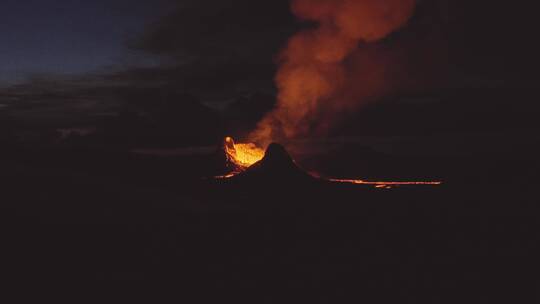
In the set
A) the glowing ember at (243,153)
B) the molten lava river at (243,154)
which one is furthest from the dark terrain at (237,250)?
the glowing ember at (243,153)

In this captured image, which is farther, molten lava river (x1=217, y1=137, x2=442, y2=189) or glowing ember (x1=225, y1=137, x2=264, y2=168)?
glowing ember (x1=225, y1=137, x2=264, y2=168)

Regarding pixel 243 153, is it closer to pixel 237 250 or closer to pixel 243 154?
pixel 243 154

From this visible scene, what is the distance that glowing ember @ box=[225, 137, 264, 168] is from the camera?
6038 cm

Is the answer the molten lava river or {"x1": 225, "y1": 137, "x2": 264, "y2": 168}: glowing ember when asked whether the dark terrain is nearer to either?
the molten lava river

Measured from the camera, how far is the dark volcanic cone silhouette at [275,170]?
49.3 m

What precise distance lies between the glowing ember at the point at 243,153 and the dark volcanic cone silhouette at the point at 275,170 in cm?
858

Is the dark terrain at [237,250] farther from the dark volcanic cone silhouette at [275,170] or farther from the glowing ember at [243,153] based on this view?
the glowing ember at [243,153]

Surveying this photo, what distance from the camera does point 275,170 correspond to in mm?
49781

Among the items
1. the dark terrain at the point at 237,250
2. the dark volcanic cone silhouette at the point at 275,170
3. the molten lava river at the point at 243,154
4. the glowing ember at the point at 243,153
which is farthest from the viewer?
the glowing ember at the point at 243,153

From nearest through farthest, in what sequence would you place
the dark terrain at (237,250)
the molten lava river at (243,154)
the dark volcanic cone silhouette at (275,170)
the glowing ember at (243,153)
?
1. the dark terrain at (237,250)
2. the dark volcanic cone silhouette at (275,170)
3. the molten lava river at (243,154)
4. the glowing ember at (243,153)

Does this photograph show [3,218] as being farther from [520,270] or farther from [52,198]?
[520,270]

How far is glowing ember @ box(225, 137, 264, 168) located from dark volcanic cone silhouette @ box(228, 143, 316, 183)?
28.1 feet

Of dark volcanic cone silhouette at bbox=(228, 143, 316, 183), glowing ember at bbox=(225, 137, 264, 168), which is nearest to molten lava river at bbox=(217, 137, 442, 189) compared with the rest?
glowing ember at bbox=(225, 137, 264, 168)

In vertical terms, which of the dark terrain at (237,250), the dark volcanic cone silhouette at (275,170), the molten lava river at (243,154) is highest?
the molten lava river at (243,154)
